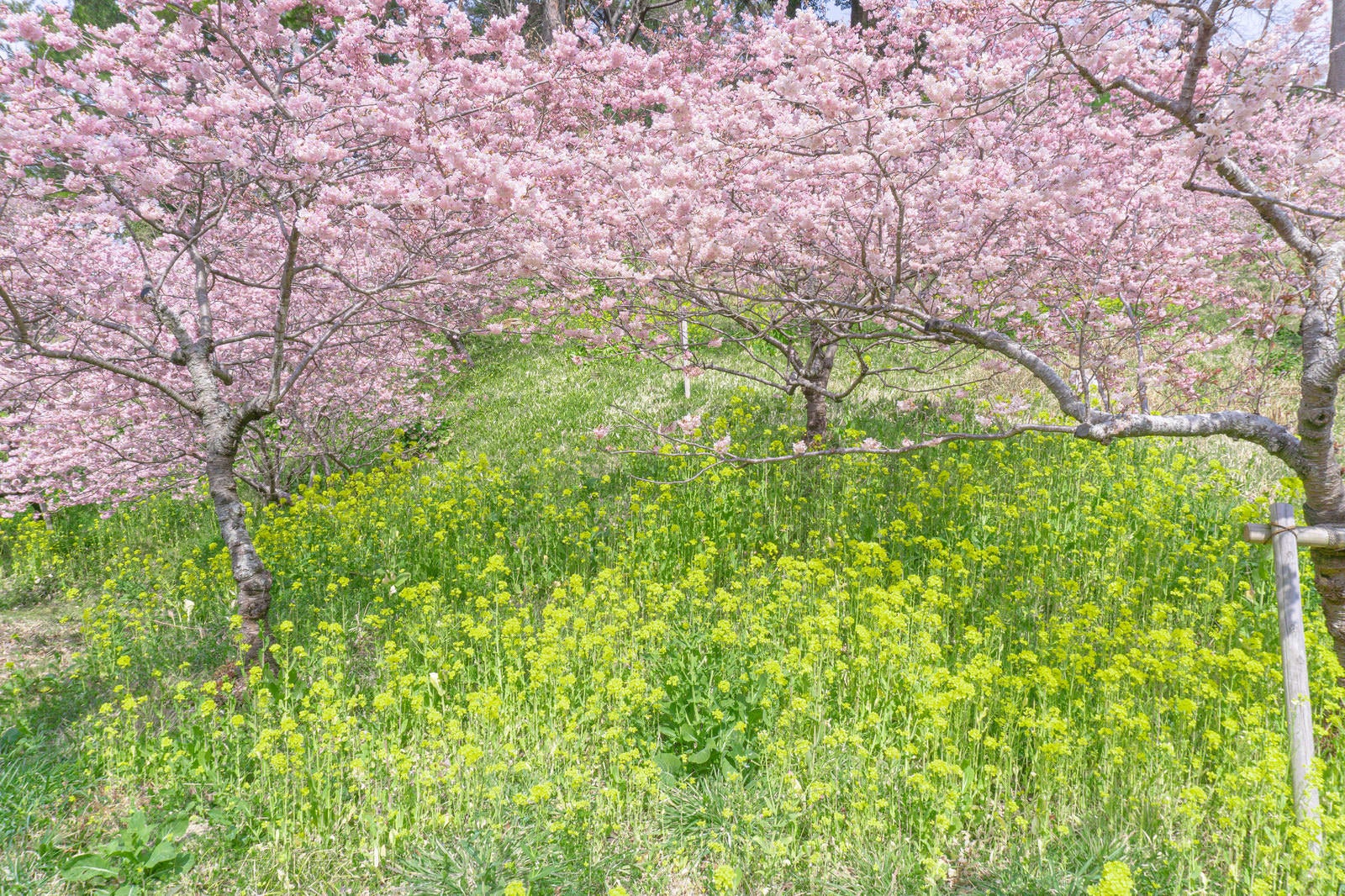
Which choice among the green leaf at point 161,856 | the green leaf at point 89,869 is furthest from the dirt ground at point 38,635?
the green leaf at point 161,856

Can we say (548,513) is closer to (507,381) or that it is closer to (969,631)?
(969,631)

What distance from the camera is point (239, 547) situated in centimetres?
476

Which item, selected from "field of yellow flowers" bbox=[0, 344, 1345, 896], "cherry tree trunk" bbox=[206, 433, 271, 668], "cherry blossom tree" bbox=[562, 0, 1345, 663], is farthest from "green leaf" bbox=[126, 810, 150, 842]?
"cherry blossom tree" bbox=[562, 0, 1345, 663]

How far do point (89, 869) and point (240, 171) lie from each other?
4183 millimetres

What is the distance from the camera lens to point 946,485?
6.95m

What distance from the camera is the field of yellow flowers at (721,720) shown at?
10.2 feet

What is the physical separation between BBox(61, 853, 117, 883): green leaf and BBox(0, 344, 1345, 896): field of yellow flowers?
23 millimetres

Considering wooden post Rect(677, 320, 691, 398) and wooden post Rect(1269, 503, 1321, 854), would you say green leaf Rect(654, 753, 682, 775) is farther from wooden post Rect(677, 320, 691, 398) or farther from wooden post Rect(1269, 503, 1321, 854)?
wooden post Rect(677, 320, 691, 398)

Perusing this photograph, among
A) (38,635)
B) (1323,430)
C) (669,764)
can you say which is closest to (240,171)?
(669,764)

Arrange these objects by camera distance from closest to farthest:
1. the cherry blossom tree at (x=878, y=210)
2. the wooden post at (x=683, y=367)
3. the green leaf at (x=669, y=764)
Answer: the green leaf at (x=669, y=764) < the cherry blossom tree at (x=878, y=210) < the wooden post at (x=683, y=367)

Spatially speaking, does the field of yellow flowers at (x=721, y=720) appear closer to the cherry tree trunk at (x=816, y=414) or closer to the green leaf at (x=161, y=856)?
the green leaf at (x=161, y=856)

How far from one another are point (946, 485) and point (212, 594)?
684 cm

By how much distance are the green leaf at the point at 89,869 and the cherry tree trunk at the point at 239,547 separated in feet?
5.12

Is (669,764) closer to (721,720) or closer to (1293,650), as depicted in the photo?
(721,720)
